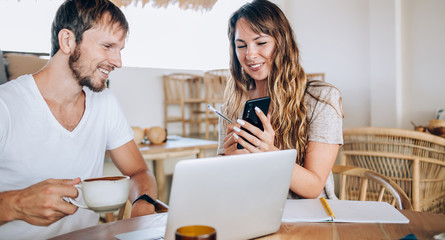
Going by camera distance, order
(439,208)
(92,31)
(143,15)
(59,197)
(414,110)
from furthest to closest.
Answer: (143,15) → (414,110) → (439,208) → (92,31) → (59,197)

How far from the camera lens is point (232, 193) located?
646 mm

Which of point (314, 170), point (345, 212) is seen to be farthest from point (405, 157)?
point (345, 212)

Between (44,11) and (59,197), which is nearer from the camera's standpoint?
(59,197)

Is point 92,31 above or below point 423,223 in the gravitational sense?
above

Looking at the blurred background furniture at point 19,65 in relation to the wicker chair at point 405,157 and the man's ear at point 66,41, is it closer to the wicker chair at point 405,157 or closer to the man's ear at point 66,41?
the man's ear at point 66,41

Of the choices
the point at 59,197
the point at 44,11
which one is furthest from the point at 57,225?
the point at 44,11

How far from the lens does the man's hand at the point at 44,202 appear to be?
0.74m

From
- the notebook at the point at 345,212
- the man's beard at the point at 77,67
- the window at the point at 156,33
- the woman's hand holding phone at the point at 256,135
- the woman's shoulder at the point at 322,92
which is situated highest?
the window at the point at 156,33

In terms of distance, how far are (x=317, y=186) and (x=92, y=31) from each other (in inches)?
37.0

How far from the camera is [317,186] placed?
1.19 m

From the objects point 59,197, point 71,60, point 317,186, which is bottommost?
point 317,186

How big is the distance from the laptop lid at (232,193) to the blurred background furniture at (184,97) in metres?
4.31

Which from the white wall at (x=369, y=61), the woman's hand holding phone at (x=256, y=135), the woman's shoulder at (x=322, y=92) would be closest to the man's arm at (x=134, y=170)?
the woman's hand holding phone at (x=256, y=135)

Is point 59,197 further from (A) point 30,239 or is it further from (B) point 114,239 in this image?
(A) point 30,239
